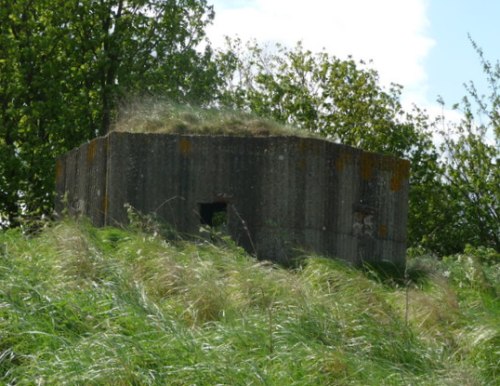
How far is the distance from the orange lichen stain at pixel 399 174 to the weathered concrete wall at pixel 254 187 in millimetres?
478

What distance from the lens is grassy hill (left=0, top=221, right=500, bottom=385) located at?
16.4 feet

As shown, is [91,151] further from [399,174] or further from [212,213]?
[399,174]

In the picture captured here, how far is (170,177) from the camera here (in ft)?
32.7

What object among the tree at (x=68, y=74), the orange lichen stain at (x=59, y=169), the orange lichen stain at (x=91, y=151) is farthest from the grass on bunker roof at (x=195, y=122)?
the tree at (x=68, y=74)

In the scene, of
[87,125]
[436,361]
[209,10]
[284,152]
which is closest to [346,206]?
[284,152]

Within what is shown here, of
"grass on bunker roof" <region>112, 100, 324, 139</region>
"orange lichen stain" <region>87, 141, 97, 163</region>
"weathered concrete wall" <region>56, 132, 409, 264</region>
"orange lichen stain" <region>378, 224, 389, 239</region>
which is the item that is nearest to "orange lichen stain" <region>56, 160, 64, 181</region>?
"grass on bunker roof" <region>112, 100, 324, 139</region>

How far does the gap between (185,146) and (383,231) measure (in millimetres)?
2404

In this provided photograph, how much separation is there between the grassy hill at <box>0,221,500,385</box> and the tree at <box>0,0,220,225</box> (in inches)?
380

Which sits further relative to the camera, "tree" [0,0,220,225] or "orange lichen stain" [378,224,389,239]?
"tree" [0,0,220,225]

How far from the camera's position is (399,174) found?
10734 millimetres

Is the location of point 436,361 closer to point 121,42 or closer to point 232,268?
point 232,268

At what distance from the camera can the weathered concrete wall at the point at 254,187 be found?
9.83 meters

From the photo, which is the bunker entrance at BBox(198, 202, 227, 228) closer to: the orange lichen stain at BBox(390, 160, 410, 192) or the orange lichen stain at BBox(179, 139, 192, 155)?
the orange lichen stain at BBox(179, 139, 192, 155)

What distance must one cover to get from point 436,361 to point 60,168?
765 centimetres
